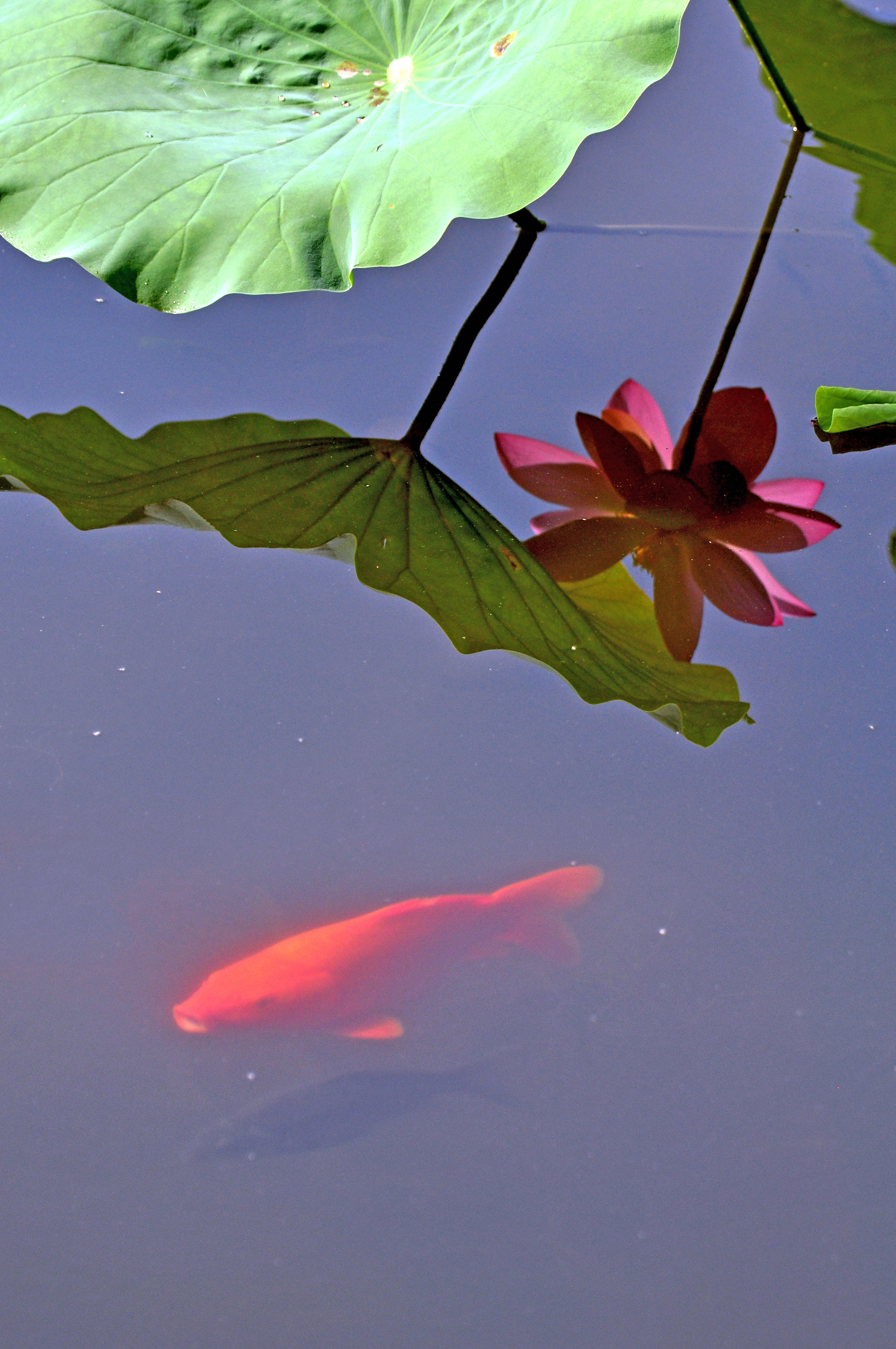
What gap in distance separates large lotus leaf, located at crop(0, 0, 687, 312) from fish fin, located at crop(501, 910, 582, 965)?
770 millimetres

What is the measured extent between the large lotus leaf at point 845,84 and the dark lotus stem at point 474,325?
43 cm

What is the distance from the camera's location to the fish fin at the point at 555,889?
38.0 inches

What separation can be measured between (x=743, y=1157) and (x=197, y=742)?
0.63m

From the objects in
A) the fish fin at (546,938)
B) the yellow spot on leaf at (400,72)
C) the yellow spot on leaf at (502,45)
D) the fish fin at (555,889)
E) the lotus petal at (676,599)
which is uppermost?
the yellow spot on leaf at (502,45)

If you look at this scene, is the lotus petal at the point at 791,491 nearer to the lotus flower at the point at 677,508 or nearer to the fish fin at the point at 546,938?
the lotus flower at the point at 677,508

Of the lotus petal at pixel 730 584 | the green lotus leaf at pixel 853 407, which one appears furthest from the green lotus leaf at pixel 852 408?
the lotus petal at pixel 730 584

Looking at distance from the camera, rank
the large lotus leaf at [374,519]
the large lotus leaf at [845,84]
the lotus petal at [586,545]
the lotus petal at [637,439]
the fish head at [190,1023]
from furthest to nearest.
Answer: the large lotus leaf at [845,84] < the lotus petal at [637,439] < the lotus petal at [586,545] < the large lotus leaf at [374,519] < the fish head at [190,1023]

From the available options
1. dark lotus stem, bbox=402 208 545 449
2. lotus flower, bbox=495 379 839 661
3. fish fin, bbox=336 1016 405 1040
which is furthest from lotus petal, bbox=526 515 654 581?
fish fin, bbox=336 1016 405 1040

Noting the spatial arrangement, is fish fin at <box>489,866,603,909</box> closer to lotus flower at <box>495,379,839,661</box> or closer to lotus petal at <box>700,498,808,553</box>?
lotus flower at <box>495,379,839,661</box>

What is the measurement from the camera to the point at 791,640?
3.84 feet

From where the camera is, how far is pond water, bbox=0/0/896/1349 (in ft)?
2.60

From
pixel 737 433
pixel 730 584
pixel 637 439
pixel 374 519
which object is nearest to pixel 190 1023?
pixel 374 519

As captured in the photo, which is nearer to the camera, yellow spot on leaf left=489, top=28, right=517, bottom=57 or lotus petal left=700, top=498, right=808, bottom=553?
lotus petal left=700, top=498, right=808, bottom=553

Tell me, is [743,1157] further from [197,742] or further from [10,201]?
[10,201]
